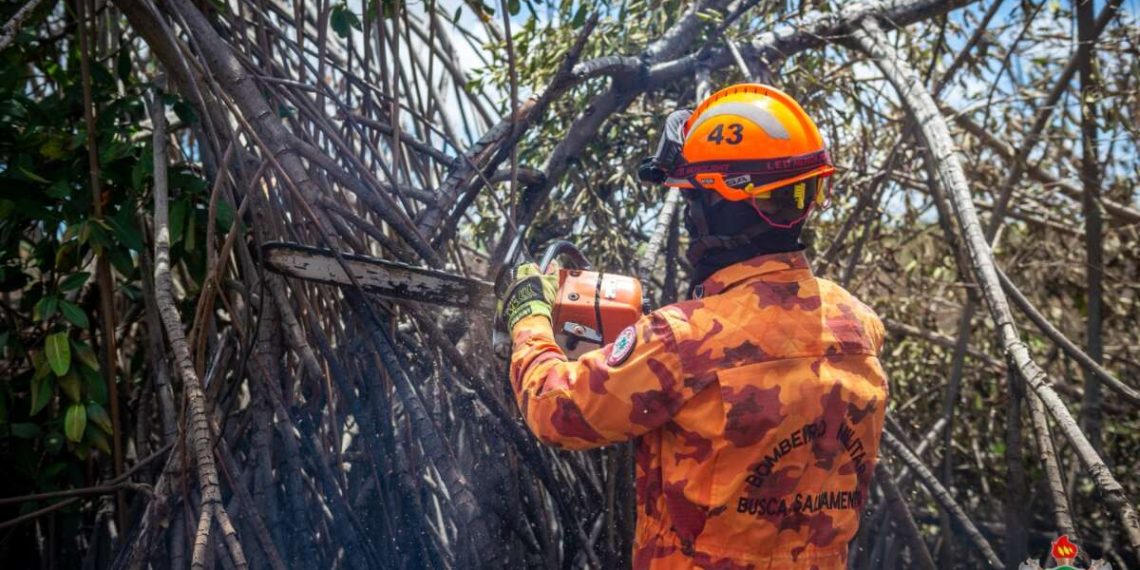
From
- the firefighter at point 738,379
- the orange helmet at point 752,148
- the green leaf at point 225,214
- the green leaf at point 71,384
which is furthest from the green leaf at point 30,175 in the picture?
the orange helmet at point 752,148

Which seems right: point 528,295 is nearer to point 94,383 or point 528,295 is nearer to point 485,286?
point 485,286

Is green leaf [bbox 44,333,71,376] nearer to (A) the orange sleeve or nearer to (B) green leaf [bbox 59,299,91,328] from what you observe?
(B) green leaf [bbox 59,299,91,328]

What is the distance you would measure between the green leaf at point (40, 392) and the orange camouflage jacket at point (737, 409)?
1.79 m

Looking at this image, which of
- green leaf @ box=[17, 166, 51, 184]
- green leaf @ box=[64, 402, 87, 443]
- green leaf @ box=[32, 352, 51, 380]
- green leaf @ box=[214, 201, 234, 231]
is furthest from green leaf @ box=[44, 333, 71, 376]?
green leaf @ box=[214, 201, 234, 231]

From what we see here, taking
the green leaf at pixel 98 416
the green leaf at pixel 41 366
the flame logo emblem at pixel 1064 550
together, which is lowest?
the flame logo emblem at pixel 1064 550

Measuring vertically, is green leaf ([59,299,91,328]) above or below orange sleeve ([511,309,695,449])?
above

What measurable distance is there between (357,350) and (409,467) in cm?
40

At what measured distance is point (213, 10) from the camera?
3.05m

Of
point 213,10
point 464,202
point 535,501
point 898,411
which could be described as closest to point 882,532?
point 898,411

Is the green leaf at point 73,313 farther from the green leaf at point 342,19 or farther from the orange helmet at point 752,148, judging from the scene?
the orange helmet at point 752,148

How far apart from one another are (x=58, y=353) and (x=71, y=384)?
4.8 inches

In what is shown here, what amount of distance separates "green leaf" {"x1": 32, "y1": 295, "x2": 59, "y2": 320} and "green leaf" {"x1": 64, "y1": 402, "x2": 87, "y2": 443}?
32 cm

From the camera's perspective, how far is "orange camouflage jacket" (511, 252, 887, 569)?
78.0 inches

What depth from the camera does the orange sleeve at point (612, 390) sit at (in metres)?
1.97
